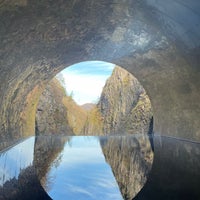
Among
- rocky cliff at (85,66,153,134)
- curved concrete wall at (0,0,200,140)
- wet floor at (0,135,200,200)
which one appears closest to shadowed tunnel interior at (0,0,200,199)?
curved concrete wall at (0,0,200,140)

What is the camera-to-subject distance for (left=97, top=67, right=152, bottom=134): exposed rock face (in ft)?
67.6

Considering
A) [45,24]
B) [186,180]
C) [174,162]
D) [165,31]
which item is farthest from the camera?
[165,31]

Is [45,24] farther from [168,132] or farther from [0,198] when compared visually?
[168,132]

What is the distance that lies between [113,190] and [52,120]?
17447mm

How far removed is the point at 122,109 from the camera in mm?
25266

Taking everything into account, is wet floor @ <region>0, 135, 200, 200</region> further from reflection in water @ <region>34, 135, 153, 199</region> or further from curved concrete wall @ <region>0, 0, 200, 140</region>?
curved concrete wall @ <region>0, 0, 200, 140</region>

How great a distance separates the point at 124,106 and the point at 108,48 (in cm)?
1555

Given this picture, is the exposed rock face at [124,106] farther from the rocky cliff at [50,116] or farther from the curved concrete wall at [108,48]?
the curved concrete wall at [108,48]

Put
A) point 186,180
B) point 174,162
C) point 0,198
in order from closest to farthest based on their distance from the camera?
point 0,198 < point 186,180 < point 174,162

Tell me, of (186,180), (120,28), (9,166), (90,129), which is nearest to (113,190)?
(186,180)

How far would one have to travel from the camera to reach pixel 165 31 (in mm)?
7543

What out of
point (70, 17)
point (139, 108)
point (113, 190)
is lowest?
point (113, 190)

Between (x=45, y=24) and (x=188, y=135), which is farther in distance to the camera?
(x=188, y=135)

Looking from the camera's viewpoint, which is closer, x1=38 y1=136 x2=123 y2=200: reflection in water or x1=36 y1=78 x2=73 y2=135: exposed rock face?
x1=38 y1=136 x2=123 y2=200: reflection in water
